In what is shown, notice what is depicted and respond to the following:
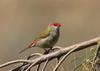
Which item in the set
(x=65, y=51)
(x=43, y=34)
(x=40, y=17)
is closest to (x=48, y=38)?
(x=43, y=34)

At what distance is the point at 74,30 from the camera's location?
5098 mm

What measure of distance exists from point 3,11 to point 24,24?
0.36 m

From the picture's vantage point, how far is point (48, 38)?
2455 millimetres

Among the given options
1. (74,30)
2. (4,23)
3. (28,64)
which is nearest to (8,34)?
(4,23)

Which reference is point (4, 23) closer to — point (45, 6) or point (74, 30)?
point (45, 6)

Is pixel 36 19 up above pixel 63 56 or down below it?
below

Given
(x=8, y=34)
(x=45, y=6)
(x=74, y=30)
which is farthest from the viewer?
(x=45, y=6)

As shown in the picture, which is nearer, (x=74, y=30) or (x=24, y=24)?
(x=74, y=30)

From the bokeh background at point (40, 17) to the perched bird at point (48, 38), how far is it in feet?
7.68

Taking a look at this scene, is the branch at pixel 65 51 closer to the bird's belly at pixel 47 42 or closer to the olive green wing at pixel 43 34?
the bird's belly at pixel 47 42

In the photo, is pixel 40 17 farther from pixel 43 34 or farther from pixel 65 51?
pixel 65 51

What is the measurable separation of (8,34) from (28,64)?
3.75 m

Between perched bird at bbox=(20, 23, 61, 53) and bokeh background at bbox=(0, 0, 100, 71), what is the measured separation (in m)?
2.34

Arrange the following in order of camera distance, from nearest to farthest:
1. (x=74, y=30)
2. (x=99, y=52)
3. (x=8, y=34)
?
(x=99, y=52) → (x=74, y=30) → (x=8, y=34)
